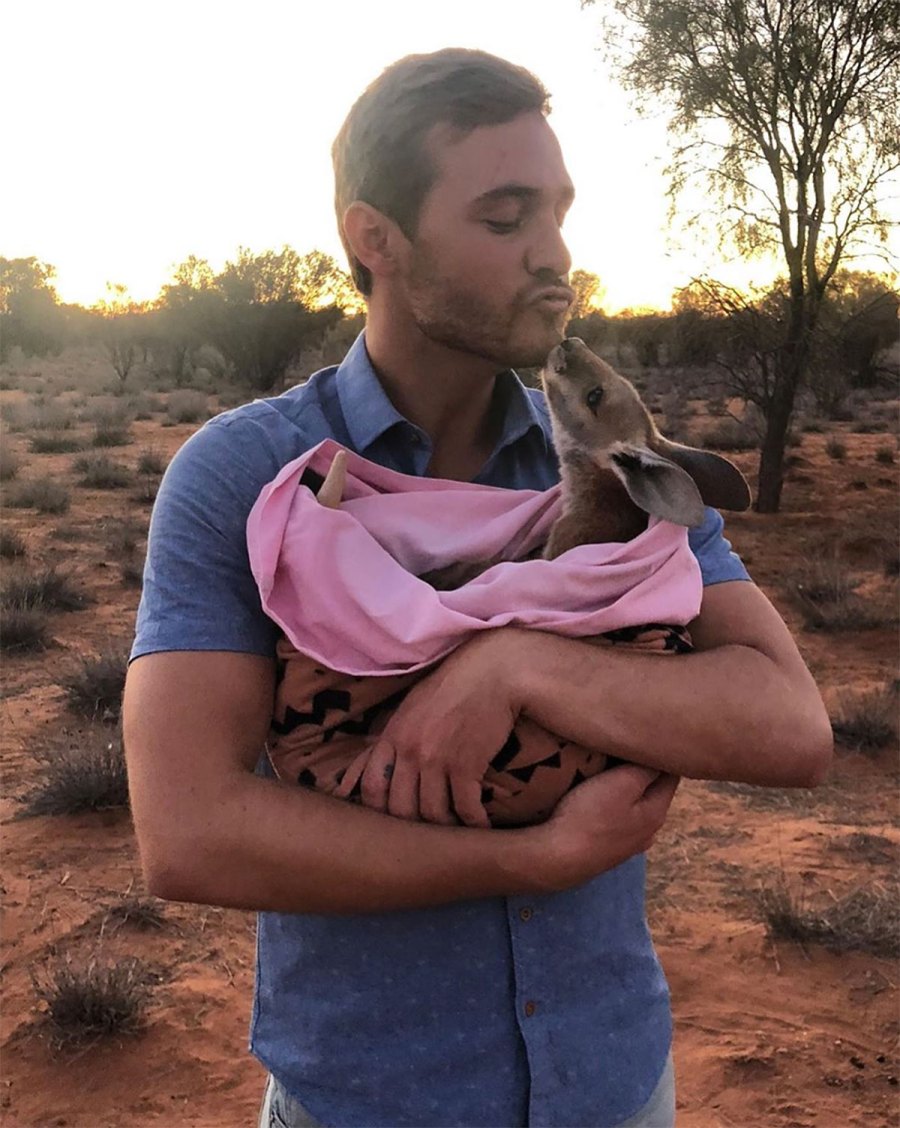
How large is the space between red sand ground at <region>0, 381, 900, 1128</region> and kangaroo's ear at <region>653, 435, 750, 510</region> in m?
3.03

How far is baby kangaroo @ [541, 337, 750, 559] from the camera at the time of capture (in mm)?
1886

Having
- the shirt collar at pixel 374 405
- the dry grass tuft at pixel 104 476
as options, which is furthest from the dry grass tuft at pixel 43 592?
the shirt collar at pixel 374 405

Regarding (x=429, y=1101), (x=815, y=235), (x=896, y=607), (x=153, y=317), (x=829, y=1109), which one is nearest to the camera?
(x=429, y=1101)

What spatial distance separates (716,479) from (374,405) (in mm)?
803

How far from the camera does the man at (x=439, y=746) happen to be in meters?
1.49

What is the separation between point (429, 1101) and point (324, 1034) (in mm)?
213

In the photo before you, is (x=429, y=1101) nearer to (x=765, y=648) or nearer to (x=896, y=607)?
(x=765, y=648)

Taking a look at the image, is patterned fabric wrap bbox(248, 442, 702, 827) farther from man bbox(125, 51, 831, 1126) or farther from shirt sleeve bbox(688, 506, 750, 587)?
shirt sleeve bbox(688, 506, 750, 587)

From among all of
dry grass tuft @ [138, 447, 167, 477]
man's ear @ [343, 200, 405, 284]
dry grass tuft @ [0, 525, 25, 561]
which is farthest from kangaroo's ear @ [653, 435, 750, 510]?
dry grass tuft @ [138, 447, 167, 477]

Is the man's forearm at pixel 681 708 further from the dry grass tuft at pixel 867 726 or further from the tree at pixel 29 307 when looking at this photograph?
the tree at pixel 29 307

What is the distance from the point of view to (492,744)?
1.54 metres

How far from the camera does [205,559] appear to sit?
1.59 metres

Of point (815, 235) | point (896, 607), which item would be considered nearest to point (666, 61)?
point (815, 235)

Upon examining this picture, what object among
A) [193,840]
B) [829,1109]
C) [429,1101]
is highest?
[193,840]
